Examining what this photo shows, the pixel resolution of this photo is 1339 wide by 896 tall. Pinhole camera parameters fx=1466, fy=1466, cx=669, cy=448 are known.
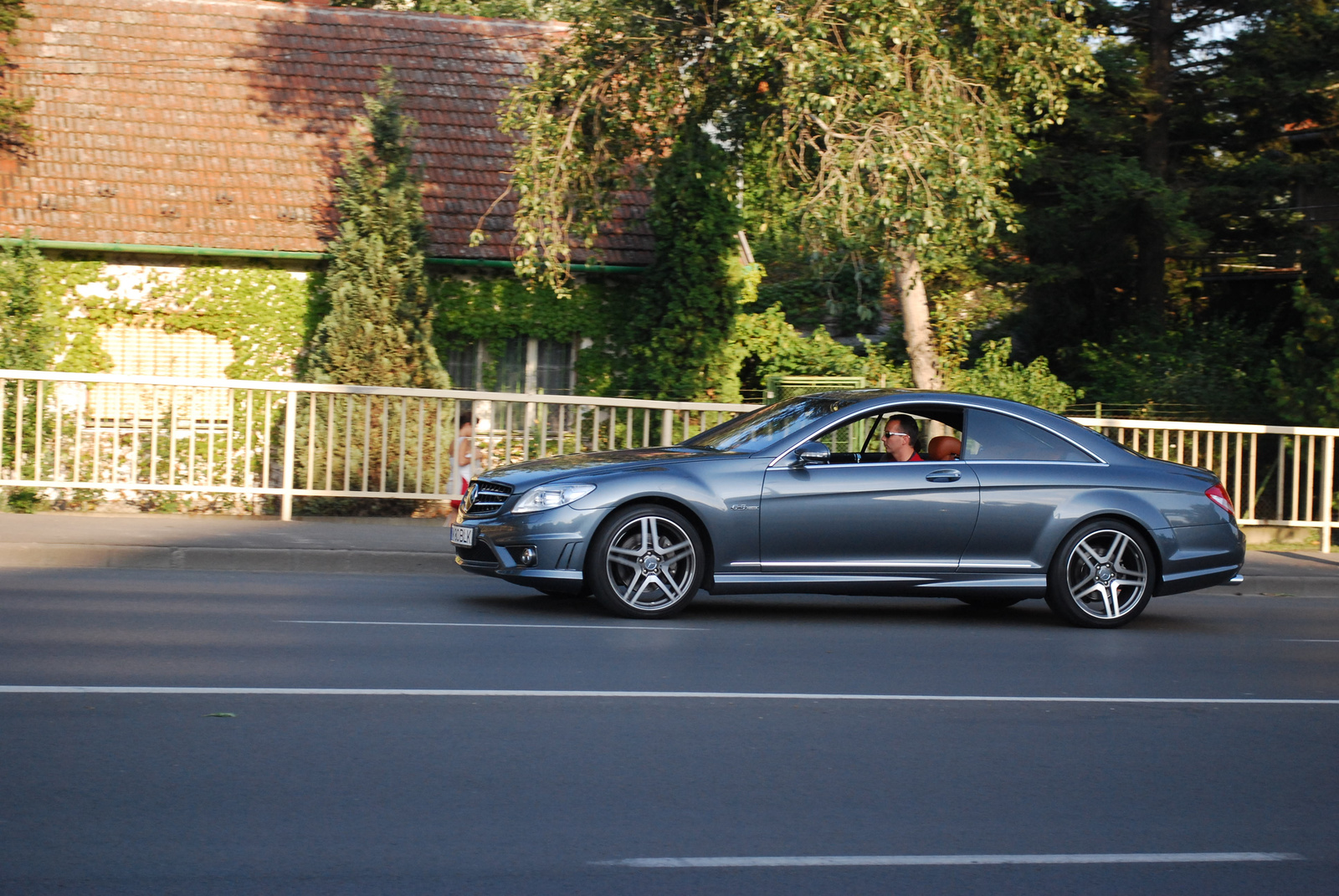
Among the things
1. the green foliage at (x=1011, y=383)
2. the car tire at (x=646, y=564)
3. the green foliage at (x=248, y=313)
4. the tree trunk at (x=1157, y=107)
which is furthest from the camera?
the tree trunk at (x=1157, y=107)

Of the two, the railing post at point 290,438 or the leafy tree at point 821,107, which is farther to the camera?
the leafy tree at point 821,107

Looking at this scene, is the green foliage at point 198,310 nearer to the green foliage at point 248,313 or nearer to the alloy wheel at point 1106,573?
the green foliage at point 248,313

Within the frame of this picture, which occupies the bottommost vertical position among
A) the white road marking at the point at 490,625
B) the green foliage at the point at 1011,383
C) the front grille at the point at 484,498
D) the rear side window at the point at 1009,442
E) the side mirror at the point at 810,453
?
the white road marking at the point at 490,625

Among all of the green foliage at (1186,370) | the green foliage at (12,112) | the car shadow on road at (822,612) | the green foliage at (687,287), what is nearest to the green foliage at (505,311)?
the green foliage at (687,287)

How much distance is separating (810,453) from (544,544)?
1873 mm

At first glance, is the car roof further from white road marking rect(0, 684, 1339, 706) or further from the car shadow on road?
white road marking rect(0, 684, 1339, 706)

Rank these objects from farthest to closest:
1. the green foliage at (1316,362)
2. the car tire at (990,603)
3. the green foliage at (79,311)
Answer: the green foliage at (79,311) < the green foliage at (1316,362) < the car tire at (990,603)

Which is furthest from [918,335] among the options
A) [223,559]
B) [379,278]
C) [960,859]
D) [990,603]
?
[960,859]

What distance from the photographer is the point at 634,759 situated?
579 cm

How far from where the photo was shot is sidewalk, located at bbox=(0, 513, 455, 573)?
11891 millimetres

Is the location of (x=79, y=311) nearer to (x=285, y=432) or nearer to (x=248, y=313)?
(x=248, y=313)

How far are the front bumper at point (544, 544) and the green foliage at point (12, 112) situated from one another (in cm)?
1316

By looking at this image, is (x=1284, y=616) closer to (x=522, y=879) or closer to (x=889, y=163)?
(x=889, y=163)

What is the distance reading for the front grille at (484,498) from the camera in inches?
385
